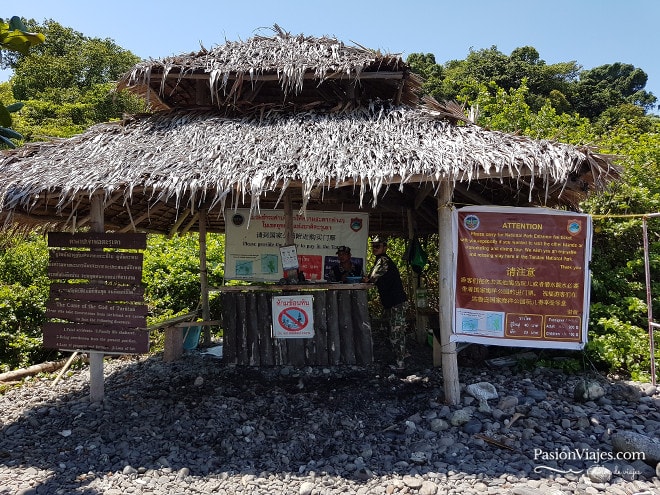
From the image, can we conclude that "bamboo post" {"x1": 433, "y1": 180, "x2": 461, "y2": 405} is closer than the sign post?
Yes

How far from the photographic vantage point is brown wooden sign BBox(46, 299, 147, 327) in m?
5.22

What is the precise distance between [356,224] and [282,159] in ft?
6.90

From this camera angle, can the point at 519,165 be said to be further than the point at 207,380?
No

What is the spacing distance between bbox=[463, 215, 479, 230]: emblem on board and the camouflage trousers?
182 cm

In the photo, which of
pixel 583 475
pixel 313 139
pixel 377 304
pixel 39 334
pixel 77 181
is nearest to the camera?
pixel 583 475

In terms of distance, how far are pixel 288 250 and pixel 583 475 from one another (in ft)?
13.5

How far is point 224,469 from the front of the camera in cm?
397

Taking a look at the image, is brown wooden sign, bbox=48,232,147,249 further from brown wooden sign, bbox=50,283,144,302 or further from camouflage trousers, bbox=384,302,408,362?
camouflage trousers, bbox=384,302,408,362

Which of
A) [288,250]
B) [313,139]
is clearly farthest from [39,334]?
[313,139]

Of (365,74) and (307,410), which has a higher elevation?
(365,74)

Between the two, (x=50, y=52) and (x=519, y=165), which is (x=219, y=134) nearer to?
(x=519, y=165)

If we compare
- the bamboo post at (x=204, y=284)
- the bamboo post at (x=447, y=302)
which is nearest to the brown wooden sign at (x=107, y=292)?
the bamboo post at (x=204, y=284)

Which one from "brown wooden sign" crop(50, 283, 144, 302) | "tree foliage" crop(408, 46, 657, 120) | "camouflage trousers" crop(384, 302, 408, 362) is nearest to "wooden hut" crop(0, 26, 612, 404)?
"brown wooden sign" crop(50, 283, 144, 302)

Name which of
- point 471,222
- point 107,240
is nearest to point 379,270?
point 471,222
